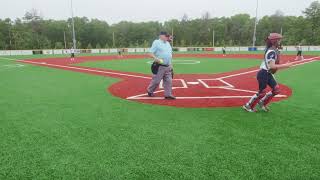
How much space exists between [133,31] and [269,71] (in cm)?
9749

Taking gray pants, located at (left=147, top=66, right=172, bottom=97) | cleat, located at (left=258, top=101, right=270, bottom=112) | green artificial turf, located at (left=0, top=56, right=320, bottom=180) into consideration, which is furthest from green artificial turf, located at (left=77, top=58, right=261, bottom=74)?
green artificial turf, located at (left=0, top=56, right=320, bottom=180)

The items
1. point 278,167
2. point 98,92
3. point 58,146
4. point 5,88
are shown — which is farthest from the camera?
point 5,88

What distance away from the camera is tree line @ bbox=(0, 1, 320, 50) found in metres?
82.3

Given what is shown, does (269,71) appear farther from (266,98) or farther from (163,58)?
(163,58)

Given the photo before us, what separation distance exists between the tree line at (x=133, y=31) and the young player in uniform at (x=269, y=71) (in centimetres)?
7682

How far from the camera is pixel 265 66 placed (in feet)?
23.0

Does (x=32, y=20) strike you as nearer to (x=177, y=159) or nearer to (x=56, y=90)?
(x=56, y=90)

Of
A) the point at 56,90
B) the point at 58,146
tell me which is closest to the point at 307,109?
the point at 58,146

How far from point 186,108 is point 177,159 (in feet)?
10.7

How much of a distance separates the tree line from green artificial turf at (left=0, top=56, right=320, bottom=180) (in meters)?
76.9

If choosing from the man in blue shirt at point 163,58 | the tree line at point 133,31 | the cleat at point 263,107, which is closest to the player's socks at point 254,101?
the cleat at point 263,107

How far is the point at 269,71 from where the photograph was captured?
7.01 meters

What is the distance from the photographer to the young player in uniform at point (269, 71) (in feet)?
22.3

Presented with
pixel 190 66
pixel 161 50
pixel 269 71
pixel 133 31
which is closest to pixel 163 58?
pixel 161 50
